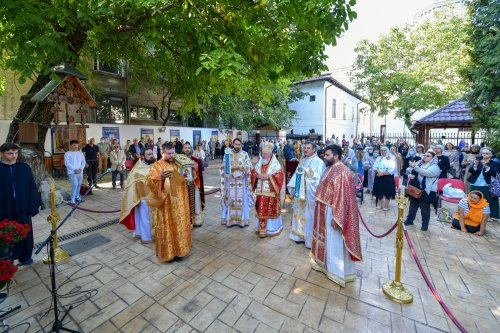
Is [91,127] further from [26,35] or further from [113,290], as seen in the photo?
[113,290]

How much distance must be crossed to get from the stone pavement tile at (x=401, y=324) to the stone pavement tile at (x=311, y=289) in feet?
2.77

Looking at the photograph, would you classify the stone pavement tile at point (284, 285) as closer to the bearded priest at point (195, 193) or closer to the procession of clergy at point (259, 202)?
the procession of clergy at point (259, 202)

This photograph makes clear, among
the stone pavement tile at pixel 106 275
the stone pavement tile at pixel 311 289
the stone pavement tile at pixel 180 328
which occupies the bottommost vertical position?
the stone pavement tile at pixel 180 328

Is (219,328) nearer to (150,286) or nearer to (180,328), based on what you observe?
(180,328)

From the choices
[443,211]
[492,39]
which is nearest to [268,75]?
[443,211]

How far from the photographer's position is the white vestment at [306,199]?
5094 millimetres

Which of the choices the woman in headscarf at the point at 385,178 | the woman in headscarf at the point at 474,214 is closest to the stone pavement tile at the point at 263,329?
the woman in headscarf at the point at 474,214

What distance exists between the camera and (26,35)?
14.8ft

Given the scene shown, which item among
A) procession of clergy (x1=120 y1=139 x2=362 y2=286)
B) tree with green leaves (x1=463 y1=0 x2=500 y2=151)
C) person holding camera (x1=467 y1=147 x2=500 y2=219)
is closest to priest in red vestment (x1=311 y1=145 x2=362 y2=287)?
procession of clergy (x1=120 y1=139 x2=362 y2=286)

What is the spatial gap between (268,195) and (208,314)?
9.32 feet

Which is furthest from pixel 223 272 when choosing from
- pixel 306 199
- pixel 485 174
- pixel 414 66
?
pixel 414 66

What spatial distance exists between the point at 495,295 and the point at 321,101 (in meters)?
28.4

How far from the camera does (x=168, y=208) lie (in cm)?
→ 443

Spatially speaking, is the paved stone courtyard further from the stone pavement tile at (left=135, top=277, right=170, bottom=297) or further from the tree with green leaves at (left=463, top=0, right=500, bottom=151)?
the tree with green leaves at (left=463, top=0, right=500, bottom=151)
